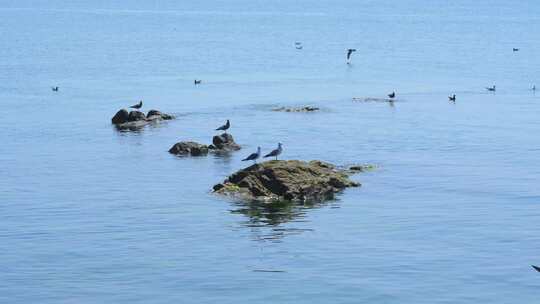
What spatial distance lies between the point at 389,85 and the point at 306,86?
960 cm

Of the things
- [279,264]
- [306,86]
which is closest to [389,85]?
[306,86]

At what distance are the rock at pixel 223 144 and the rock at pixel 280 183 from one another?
1416cm

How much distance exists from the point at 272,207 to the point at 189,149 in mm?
18133

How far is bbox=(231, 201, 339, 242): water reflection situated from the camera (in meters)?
51.9

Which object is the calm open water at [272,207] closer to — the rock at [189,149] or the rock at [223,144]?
the rock at [189,149]

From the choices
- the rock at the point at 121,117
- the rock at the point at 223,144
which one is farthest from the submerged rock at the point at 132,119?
the rock at the point at 223,144

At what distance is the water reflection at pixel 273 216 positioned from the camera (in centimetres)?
5188

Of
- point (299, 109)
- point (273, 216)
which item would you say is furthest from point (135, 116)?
point (273, 216)

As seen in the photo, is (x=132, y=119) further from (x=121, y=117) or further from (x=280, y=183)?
(x=280, y=183)

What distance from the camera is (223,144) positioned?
246 ft

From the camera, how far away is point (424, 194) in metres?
61.5

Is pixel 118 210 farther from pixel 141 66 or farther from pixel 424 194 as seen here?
pixel 141 66

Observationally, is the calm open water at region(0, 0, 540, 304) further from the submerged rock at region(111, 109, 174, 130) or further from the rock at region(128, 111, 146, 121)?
the rock at region(128, 111, 146, 121)

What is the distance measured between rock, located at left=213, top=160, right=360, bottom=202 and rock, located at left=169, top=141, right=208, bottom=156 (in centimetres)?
1276
